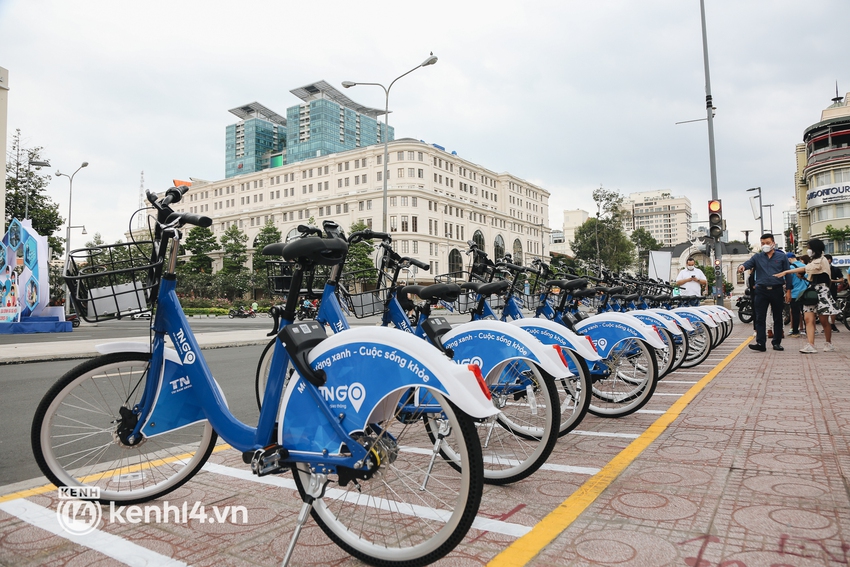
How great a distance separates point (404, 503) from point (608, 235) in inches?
2161

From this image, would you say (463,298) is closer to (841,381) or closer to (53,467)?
(53,467)

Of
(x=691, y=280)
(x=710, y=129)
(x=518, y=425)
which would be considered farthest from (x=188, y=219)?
(x=710, y=129)

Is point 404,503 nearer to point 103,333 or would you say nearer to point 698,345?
point 698,345

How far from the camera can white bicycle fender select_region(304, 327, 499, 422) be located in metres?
2.11

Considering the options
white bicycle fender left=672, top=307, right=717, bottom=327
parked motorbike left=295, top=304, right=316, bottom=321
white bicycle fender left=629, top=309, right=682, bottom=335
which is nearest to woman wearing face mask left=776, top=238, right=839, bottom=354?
white bicycle fender left=672, top=307, right=717, bottom=327

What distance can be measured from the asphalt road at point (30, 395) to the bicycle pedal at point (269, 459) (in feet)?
6.87

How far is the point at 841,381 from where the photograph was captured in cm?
636

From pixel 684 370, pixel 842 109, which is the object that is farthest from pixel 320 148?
pixel 684 370

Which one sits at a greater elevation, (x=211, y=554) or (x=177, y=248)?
(x=177, y=248)

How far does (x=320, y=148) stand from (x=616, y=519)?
12006 cm

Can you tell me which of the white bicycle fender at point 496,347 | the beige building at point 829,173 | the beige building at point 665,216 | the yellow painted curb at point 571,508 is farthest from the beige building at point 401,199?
the white bicycle fender at point 496,347

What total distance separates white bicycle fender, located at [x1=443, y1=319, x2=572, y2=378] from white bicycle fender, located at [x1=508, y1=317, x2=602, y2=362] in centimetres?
55

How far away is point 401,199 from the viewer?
81562 millimetres

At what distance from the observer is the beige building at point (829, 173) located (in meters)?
50.2
